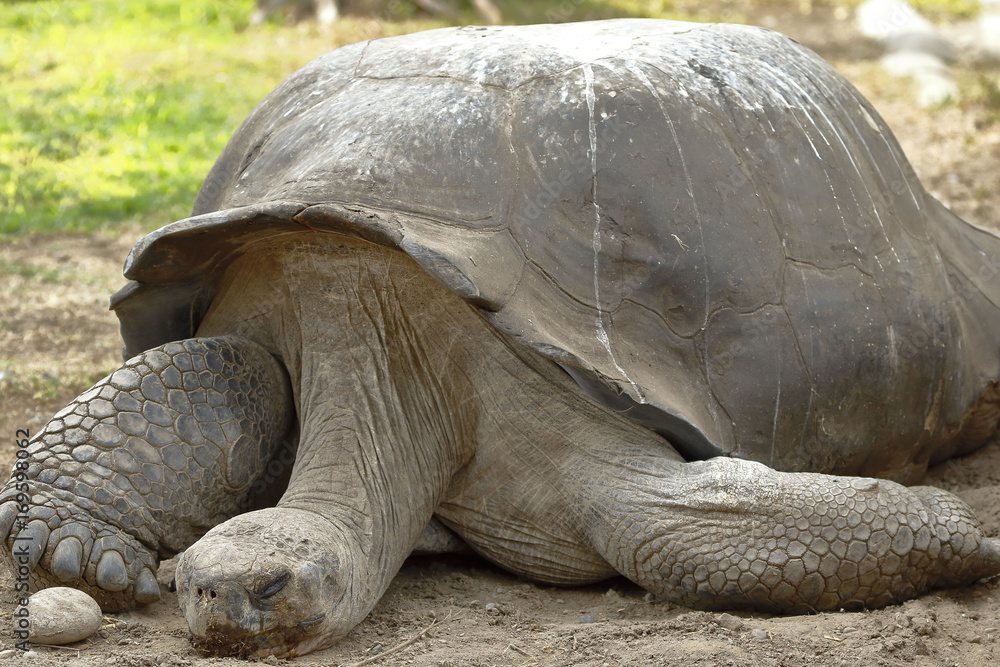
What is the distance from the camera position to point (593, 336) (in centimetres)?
262

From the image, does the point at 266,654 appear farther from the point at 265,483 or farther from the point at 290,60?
the point at 290,60

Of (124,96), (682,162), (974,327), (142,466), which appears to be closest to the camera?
(142,466)

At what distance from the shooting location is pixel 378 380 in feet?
8.96

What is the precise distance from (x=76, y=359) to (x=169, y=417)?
205 centimetres

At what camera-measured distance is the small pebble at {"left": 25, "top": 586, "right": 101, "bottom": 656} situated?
2.26m

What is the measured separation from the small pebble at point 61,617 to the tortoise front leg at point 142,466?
5.5 inches

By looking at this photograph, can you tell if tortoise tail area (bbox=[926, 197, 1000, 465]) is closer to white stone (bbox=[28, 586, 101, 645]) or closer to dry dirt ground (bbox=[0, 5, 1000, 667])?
dry dirt ground (bbox=[0, 5, 1000, 667])

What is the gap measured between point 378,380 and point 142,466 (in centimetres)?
62

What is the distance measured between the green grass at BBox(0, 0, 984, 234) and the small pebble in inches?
168

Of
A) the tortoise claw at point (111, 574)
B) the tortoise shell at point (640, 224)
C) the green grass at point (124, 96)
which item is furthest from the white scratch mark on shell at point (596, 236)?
the green grass at point (124, 96)

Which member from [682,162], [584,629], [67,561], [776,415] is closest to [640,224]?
[682,162]

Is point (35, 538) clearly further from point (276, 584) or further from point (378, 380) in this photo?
point (378, 380)
